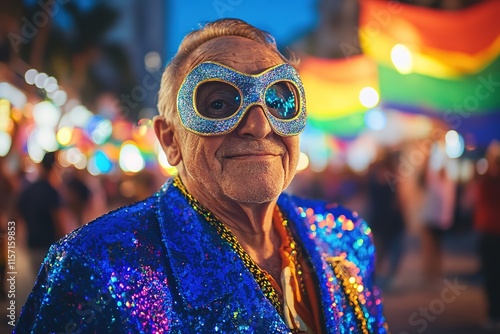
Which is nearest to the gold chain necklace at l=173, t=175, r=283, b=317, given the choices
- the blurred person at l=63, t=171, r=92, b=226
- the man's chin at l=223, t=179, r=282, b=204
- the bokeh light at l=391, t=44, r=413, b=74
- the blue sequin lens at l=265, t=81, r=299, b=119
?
the man's chin at l=223, t=179, r=282, b=204

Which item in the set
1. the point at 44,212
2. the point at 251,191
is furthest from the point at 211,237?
the point at 44,212

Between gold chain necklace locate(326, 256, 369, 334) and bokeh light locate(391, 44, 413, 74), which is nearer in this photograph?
gold chain necklace locate(326, 256, 369, 334)

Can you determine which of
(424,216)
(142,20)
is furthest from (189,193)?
(142,20)

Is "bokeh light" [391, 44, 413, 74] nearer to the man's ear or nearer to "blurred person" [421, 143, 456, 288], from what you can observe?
"blurred person" [421, 143, 456, 288]

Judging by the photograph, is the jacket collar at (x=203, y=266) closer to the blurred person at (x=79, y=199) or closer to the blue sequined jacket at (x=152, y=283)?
the blue sequined jacket at (x=152, y=283)

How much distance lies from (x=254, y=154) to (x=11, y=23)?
13.1m

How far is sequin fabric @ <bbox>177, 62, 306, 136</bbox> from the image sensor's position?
5.15 ft

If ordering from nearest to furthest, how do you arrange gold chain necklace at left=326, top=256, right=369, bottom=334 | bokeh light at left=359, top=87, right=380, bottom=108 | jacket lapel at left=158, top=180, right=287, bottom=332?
jacket lapel at left=158, top=180, right=287, bottom=332
gold chain necklace at left=326, top=256, right=369, bottom=334
bokeh light at left=359, top=87, right=380, bottom=108

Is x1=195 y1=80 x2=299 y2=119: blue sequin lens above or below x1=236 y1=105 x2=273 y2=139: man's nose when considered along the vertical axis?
above

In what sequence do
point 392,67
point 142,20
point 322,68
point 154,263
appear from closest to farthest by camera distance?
point 154,263 → point 392,67 → point 322,68 → point 142,20

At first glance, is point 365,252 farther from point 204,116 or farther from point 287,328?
point 204,116

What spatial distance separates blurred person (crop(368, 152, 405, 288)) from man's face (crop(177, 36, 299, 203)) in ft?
19.5

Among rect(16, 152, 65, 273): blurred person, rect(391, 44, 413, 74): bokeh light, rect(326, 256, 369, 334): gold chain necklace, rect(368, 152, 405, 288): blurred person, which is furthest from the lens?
rect(391, 44, 413, 74): bokeh light

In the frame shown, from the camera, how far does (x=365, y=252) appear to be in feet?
6.88
